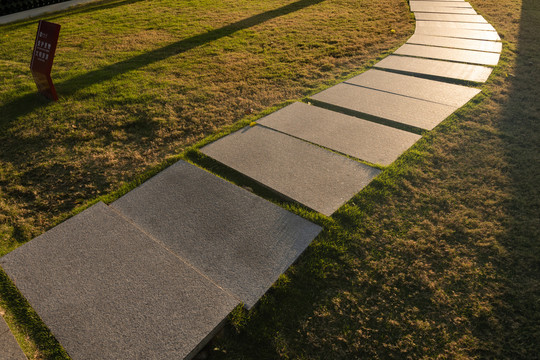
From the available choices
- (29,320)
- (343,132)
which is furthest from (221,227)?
(343,132)

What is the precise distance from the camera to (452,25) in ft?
20.9

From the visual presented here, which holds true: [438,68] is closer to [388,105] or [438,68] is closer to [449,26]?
[388,105]

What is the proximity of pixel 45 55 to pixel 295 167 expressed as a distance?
11.5 feet

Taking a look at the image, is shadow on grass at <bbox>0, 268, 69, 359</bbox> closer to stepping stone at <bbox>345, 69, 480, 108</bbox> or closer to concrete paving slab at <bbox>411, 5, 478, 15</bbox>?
stepping stone at <bbox>345, 69, 480, 108</bbox>

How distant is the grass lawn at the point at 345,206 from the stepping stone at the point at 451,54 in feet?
0.78

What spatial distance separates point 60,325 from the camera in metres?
1.69

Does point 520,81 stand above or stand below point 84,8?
below

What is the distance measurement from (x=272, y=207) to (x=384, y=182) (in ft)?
3.27

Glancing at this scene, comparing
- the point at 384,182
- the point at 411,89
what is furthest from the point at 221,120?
the point at 411,89

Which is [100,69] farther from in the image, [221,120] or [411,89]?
[411,89]

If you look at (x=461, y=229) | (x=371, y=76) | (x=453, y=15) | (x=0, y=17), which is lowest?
(x=461, y=229)

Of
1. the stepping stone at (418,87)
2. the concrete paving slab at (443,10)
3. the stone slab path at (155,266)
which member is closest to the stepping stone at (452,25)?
the concrete paving slab at (443,10)

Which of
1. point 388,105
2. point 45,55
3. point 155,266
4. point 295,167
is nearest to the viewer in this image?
point 155,266

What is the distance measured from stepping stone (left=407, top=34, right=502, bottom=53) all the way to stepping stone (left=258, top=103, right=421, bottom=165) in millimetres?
3268
